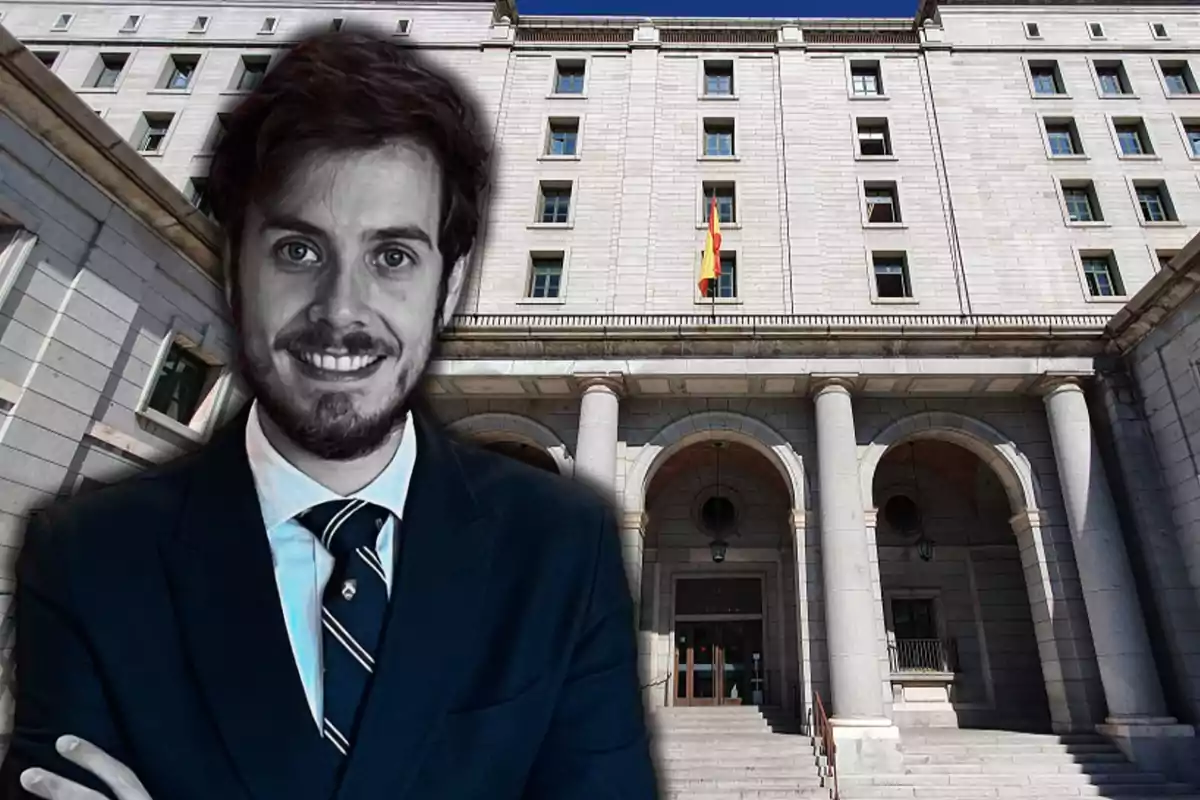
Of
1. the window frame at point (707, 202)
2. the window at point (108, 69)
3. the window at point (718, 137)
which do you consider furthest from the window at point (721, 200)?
the window at point (108, 69)

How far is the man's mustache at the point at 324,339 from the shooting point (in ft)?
3.26

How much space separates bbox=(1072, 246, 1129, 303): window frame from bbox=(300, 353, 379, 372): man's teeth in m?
20.4

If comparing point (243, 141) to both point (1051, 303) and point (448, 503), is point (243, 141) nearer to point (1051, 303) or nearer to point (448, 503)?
point (448, 503)

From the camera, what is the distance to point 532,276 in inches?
701

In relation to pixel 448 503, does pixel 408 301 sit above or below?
above

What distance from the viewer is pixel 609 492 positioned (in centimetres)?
159

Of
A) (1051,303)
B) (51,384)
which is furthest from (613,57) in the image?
(51,384)

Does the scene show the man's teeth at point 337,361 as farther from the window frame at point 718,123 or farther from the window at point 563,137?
the window at point 563,137

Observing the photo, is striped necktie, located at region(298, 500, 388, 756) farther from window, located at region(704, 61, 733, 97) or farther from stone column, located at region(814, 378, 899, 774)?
window, located at region(704, 61, 733, 97)

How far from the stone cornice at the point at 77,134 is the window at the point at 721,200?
14062mm

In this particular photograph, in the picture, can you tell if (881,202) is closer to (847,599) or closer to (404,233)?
(847,599)

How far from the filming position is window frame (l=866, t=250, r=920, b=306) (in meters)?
16.8

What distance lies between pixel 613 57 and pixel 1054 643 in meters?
20.4

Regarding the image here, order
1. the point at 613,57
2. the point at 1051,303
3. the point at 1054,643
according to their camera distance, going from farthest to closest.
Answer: the point at 613,57 → the point at 1051,303 → the point at 1054,643
